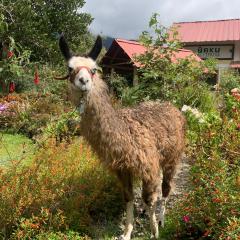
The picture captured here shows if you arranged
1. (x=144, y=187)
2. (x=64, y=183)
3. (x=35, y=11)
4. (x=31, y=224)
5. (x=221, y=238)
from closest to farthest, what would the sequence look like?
(x=221, y=238) → (x=31, y=224) → (x=144, y=187) → (x=64, y=183) → (x=35, y=11)

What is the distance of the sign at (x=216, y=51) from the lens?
29719 millimetres

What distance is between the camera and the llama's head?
404 cm

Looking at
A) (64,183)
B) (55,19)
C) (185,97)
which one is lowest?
(64,183)

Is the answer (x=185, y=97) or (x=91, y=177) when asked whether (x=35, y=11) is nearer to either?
(x=185, y=97)

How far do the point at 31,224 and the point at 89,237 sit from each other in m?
0.87

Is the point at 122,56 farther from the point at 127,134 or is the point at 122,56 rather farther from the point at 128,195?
the point at 127,134

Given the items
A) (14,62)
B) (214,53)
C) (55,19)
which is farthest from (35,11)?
(214,53)

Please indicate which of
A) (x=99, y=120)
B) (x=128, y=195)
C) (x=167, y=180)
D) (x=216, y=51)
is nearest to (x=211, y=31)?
(x=216, y=51)

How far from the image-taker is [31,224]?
4.36 metres

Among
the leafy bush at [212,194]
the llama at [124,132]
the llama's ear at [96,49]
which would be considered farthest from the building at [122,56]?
the llama's ear at [96,49]

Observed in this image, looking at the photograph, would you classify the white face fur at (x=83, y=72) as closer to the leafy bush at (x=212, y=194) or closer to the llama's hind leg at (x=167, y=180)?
the leafy bush at (x=212, y=194)

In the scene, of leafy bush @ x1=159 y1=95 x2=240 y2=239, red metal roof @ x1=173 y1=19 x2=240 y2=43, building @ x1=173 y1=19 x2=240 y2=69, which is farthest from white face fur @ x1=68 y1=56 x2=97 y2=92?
red metal roof @ x1=173 y1=19 x2=240 y2=43

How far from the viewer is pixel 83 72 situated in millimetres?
4023

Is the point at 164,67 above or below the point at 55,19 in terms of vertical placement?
below
